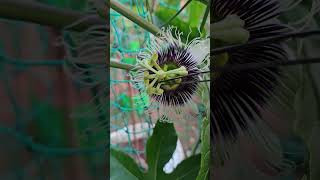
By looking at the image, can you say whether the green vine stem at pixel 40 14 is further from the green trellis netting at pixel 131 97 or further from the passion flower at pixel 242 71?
the passion flower at pixel 242 71

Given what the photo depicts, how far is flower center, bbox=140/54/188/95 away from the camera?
2.60 ft

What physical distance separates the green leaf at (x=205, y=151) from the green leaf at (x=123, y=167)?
140 millimetres

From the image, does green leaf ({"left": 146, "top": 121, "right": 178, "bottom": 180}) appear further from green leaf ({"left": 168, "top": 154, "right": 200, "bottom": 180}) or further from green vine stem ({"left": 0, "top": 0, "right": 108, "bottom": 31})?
green vine stem ({"left": 0, "top": 0, "right": 108, "bottom": 31})

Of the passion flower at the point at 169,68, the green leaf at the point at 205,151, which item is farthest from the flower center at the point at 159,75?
the green leaf at the point at 205,151

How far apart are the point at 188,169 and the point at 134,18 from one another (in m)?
0.35

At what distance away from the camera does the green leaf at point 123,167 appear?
831 mm

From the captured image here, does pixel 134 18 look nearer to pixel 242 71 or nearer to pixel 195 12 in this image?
pixel 195 12

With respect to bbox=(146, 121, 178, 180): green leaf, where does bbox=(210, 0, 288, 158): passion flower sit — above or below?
above

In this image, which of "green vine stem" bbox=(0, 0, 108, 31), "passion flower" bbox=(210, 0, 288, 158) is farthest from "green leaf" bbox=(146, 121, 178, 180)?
"green vine stem" bbox=(0, 0, 108, 31)

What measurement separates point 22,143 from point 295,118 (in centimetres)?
46

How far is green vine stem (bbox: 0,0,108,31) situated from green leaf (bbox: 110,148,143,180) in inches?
12.3

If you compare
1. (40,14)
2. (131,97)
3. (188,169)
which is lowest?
(188,169)

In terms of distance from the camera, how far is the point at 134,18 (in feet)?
2.70

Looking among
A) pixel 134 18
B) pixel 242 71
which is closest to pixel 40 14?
pixel 134 18
